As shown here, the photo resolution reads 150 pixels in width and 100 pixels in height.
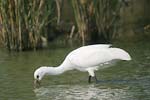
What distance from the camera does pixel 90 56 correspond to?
39.2 feet

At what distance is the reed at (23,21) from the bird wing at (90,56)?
461cm

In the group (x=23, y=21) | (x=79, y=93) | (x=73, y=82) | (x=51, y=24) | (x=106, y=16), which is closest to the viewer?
(x=79, y=93)

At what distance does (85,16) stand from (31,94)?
6685mm

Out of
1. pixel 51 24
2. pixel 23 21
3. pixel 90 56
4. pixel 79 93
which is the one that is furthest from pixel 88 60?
pixel 51 24

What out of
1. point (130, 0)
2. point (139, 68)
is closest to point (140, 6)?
point (130, 0)

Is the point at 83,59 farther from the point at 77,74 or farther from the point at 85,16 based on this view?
the point at 85,16

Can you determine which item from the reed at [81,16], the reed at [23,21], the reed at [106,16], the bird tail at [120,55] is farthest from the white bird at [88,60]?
the reed at [106,16]

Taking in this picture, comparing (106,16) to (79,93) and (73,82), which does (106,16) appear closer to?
(73,82)

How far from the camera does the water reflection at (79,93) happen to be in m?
10.5

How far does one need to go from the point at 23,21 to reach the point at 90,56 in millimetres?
4987

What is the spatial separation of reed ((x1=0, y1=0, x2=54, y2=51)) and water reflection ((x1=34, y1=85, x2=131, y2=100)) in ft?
16.3

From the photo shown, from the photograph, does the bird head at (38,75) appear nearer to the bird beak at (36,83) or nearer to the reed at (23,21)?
the bird beak at (36,83)

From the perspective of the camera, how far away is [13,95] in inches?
430

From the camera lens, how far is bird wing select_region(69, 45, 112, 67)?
11.9 metres
